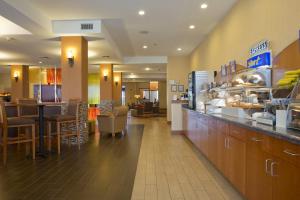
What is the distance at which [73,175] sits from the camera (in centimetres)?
403

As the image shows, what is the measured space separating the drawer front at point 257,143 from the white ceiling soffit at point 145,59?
9.73 meters

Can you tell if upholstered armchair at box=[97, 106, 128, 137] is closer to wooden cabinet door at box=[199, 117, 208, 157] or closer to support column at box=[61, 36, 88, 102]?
support column at box=[61, 36, 88, 102]

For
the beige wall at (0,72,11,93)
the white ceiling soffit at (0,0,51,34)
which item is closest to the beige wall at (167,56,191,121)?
the white ceiling soffit at (0,0,51,34)

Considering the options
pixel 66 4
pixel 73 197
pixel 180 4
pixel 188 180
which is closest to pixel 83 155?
pixel 73 197

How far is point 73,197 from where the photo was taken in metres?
3.15

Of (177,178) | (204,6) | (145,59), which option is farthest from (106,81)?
(177,178)

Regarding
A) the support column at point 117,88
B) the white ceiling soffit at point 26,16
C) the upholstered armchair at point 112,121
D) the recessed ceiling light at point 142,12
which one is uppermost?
the recessed ceiling light at point 142,12

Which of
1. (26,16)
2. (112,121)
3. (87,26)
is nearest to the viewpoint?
(26,16)

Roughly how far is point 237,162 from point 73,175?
2.62 m

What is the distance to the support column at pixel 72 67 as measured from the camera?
22.1 feet

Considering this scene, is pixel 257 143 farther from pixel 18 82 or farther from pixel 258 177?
pixel 18 82

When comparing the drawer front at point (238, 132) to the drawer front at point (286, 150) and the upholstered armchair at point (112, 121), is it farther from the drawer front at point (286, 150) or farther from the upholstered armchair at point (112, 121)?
the upholstered armchair at point (112, 121)

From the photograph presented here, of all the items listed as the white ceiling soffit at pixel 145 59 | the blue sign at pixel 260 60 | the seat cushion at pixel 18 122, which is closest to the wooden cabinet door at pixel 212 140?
the blue sign at pixel 260 60

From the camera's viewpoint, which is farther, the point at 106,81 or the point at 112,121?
the point at 106,81
